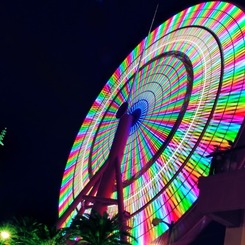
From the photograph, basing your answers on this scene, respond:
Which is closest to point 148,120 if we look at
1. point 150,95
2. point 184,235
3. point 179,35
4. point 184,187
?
point 150,95

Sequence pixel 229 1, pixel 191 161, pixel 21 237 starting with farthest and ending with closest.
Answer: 1. pixel 229 1
2. pixel 191 161
3. pixel 21 237

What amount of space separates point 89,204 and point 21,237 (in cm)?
724

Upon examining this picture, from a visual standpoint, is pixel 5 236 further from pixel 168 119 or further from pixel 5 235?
pixel 168 119

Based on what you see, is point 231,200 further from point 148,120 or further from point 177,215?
point 148,120

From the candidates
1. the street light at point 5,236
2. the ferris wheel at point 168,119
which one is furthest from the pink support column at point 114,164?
the street light at point 5,236

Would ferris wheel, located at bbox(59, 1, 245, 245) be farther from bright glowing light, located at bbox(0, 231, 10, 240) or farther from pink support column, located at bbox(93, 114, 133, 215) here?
bright glowing light, located at bbox(0, 231, 10, 240)

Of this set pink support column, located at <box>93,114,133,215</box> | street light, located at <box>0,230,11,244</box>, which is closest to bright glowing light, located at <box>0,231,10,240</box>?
street light, located at <box>0,230,11,244</box>

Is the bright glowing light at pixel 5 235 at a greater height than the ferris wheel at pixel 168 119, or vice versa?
the ferris wheel at pixel 168 119

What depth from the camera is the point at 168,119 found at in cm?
2184

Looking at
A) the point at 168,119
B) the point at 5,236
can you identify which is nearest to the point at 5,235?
the point at 5,236

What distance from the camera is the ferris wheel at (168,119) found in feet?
60.7

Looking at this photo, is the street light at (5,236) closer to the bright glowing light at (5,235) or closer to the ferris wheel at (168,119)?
the bright glowing light at (5,235)

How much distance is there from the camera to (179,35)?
78.2ft

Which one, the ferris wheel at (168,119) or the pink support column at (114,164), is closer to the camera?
the ferris wheel at (168,119)
